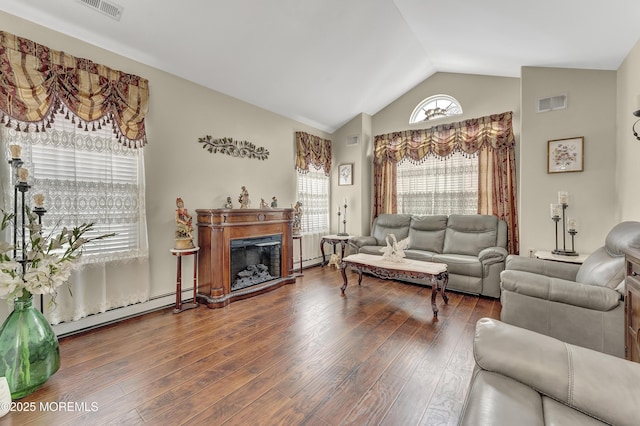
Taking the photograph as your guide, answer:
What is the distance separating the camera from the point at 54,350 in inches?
75.6

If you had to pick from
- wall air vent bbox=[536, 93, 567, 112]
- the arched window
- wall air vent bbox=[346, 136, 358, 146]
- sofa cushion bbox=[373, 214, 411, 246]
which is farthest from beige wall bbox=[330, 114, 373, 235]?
wall air vent bbox=[536, 93, 567, 112]

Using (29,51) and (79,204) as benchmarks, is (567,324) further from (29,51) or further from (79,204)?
(29,51)

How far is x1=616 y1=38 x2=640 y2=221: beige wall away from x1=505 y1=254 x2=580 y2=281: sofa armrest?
2.40 ft

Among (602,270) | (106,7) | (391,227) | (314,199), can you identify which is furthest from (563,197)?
(106,7)

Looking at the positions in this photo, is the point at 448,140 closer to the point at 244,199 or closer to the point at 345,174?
the point at 345,174

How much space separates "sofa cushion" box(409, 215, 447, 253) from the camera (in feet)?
14.7

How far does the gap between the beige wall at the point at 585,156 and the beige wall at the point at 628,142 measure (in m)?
0.12

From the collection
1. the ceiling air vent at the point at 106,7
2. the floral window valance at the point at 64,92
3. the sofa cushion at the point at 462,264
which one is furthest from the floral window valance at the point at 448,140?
the ceiling air vent at the point at 106,7

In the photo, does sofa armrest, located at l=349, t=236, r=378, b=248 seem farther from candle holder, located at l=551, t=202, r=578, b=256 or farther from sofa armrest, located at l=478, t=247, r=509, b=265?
candle holder, located at l=551, t=202, r=578, b=256

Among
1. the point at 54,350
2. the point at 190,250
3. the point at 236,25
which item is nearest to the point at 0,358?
the point at 54,350

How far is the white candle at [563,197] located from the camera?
333cm

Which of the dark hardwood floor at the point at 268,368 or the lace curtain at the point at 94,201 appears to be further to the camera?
the lace curtain at the point at 94,201

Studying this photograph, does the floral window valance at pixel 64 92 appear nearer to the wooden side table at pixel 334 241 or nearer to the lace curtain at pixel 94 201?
the lace curtain at pixel 94 201

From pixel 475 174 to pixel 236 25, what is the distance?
4041 mm
